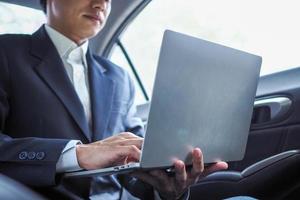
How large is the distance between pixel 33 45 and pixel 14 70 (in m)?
0.16

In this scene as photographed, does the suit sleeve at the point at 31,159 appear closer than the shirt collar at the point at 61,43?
Yes

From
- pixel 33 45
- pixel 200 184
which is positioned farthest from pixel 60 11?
pixel 200 184

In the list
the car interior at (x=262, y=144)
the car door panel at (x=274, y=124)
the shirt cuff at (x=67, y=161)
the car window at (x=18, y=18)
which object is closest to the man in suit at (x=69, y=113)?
the shirt cuff at (x=67, y=161)

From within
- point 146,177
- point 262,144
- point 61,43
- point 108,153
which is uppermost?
point 61,43

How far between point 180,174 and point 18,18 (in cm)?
167

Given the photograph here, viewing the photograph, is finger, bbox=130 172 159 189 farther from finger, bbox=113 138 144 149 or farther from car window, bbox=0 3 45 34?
car window, bbox=0 3 45 34

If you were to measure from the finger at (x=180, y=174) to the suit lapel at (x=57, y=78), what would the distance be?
0.33 meters

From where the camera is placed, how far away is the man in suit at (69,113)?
1.02 meters

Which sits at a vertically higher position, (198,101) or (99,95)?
(198,101)

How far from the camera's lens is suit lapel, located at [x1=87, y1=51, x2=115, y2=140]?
1.38 metres

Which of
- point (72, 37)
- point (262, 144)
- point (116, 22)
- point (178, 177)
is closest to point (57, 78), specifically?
point (72, 37)

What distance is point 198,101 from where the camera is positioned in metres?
0.98

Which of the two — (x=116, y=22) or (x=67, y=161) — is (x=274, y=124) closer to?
(x=67, y=161)

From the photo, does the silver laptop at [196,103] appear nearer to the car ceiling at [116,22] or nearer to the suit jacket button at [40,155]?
the suit jacket button at [40,155]
